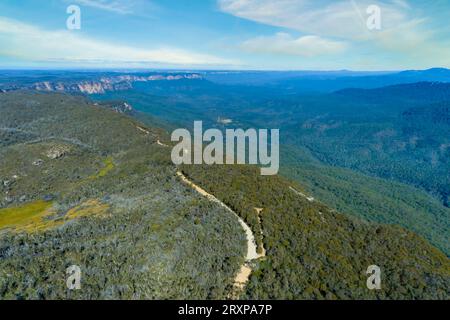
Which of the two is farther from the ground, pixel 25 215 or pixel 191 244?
pixel 191 244

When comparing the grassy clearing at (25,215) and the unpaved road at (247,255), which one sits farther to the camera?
the grassy clearing at (25,215)

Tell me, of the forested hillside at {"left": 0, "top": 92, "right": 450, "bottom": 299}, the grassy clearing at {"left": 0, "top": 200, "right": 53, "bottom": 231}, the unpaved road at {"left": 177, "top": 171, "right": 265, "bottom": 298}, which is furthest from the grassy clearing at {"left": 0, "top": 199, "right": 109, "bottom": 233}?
the unpaved road at {"left": 177, "top": 171, "right": 265, "bottom": 298}

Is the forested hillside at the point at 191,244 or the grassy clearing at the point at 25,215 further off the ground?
the forested hillside at the point at 191,244

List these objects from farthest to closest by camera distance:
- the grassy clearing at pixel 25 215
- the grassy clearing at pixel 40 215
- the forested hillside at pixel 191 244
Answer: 1. the grassy clearing at pixel 25 215
2. the grassy clearing at pixel 40 215
3. the forested hillside at pixel 191 244

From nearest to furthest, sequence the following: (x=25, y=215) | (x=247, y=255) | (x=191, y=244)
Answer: (x=191, y=244) < (x=247, y=255) < (x=25, y=215)

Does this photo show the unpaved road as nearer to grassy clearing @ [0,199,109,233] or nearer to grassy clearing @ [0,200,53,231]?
Result: grassy clearing @ [0,199,109,233]

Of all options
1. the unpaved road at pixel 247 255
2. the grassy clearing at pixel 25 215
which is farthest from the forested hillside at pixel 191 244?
the unpaved road at pixel 247 255

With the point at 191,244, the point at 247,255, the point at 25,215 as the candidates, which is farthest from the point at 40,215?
the point at 247,255

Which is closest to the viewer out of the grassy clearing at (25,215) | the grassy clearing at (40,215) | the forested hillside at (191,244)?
the forested hillside at (191,244)

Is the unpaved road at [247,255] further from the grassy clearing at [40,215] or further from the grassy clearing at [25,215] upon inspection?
the grassy clearing at [25,215]

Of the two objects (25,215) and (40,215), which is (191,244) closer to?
(40,215)
